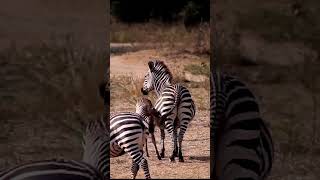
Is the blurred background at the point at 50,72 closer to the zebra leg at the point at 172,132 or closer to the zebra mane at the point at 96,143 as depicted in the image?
the zebra mane at the point at 96,143

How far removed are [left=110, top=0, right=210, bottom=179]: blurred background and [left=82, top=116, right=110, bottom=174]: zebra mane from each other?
0.16ft

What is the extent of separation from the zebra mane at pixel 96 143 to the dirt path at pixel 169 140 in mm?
48

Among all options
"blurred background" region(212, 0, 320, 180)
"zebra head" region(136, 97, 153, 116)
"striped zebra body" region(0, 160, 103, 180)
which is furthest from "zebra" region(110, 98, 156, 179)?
"blurred background" region(212, 0, 320, 180)

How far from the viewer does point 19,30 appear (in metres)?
2.18

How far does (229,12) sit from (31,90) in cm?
77

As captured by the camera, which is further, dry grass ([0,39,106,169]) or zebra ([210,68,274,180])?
dry grass ([0,39,106,169])

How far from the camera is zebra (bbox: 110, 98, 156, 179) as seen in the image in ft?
6.08

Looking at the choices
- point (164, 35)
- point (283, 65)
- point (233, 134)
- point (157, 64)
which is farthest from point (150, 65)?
point (283, 65)

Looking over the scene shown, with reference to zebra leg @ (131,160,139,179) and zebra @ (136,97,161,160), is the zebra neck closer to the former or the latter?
zebra @ (136,97,161,160)

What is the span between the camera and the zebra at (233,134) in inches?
73.5

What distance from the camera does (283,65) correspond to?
2.82 meters

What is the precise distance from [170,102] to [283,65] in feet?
3.48

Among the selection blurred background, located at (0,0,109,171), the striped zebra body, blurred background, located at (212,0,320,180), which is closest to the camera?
the striped zebra body

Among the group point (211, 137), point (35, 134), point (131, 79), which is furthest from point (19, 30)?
point (211, 137)
